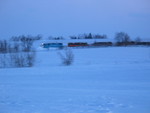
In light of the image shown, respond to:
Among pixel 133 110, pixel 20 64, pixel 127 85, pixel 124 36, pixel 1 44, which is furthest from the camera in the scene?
pixel 124 36

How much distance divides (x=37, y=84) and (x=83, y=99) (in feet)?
11.0

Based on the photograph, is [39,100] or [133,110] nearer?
[133,110]

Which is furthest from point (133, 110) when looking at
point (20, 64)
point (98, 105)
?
point (20, 64)

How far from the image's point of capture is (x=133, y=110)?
599 cm

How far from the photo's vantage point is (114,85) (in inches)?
364

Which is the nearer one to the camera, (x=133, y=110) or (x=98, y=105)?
(x=133, y=110)

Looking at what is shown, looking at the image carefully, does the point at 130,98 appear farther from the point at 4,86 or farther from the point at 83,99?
the point at 4,86

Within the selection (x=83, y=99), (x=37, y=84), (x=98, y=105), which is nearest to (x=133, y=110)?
(x=98, y=105)

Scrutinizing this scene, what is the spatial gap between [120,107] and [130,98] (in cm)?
108

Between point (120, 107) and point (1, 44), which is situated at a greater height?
point (1, 44)

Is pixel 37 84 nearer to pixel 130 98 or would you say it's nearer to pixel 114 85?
pixel 114 85

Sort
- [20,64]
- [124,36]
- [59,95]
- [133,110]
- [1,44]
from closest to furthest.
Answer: [133,110], [59,95], [20,64], [1,44], [124,36]

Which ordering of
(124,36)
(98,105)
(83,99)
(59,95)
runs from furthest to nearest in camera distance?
A: 1. (124,36)
2. (59,95)
3. (83,99)
4. (98,105)

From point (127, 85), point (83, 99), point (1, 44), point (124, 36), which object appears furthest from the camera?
point (124, 36)
